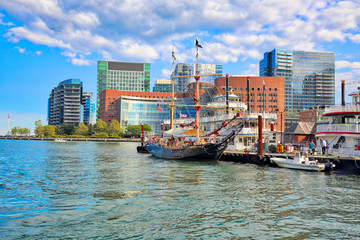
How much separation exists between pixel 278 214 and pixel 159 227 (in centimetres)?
606

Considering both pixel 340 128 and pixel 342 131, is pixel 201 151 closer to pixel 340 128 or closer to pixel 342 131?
pixel 340 128

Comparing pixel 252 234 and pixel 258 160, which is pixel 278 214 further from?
pixel 258 160

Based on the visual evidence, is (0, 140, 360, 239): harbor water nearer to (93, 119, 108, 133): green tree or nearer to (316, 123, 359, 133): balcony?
(316, 123, 359, 133): balcony

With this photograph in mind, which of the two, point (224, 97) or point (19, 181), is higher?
point (224, 97)

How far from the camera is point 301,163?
32.8m

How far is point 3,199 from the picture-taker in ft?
60.0

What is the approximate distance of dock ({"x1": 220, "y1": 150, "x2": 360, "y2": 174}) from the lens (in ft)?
100

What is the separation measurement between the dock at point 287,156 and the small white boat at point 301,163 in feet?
3.06

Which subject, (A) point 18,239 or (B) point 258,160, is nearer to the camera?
(A) point 18,239

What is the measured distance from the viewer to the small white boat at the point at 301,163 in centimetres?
3144

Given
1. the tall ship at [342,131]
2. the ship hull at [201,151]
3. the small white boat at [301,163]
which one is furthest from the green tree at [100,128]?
the small white boat at [301,163]

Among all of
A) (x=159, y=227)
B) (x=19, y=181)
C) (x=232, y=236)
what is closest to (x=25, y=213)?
(x=159, y=227)

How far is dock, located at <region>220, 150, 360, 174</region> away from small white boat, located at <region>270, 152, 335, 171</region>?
3.06ft

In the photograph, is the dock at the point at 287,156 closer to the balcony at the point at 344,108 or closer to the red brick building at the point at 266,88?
the balcony at the point at 344,108
